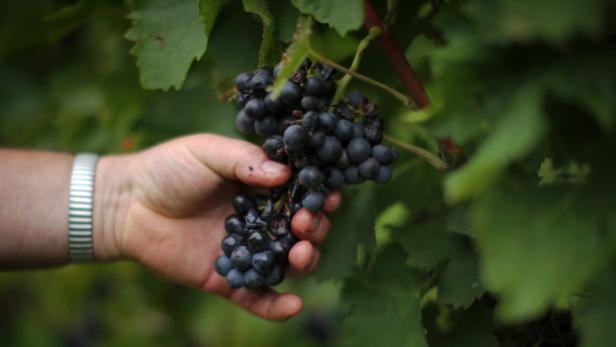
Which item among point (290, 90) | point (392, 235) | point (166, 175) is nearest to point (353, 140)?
point (290, 90)

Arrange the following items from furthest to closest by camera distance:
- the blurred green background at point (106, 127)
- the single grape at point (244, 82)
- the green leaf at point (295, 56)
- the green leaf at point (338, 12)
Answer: the blurred green background at point (106, 127)
the single grape at point (244, 82)
the green leaf at point (338, 12)
the green leaf at point (295, 56)

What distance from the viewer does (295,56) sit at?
3.92ft

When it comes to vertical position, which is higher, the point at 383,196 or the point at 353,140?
the point at 353,140

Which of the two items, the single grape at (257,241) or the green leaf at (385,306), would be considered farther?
the green leaf at (385,306)

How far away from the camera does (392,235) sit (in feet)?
6.07

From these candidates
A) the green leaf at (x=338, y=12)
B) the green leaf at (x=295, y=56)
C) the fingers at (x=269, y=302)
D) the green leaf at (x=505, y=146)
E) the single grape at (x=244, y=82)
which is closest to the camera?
the green leaf at (x=505, y=146)

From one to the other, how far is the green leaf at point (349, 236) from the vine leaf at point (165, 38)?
0.60 meters

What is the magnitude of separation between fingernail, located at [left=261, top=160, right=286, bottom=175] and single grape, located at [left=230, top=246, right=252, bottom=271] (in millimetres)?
206

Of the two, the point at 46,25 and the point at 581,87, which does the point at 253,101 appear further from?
the point at 46,25

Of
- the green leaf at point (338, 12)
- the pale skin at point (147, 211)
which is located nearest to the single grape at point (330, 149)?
the green leaf at point (338, 12)

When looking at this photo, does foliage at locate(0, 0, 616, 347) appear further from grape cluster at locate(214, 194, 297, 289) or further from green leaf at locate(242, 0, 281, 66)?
grape cluster at locate(214, 194, 297, 289)

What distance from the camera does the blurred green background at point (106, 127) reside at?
2299mm

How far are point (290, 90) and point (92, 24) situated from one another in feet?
5.87

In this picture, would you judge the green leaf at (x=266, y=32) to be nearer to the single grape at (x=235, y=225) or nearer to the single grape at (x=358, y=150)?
the single grape at (x=358, y=150)
